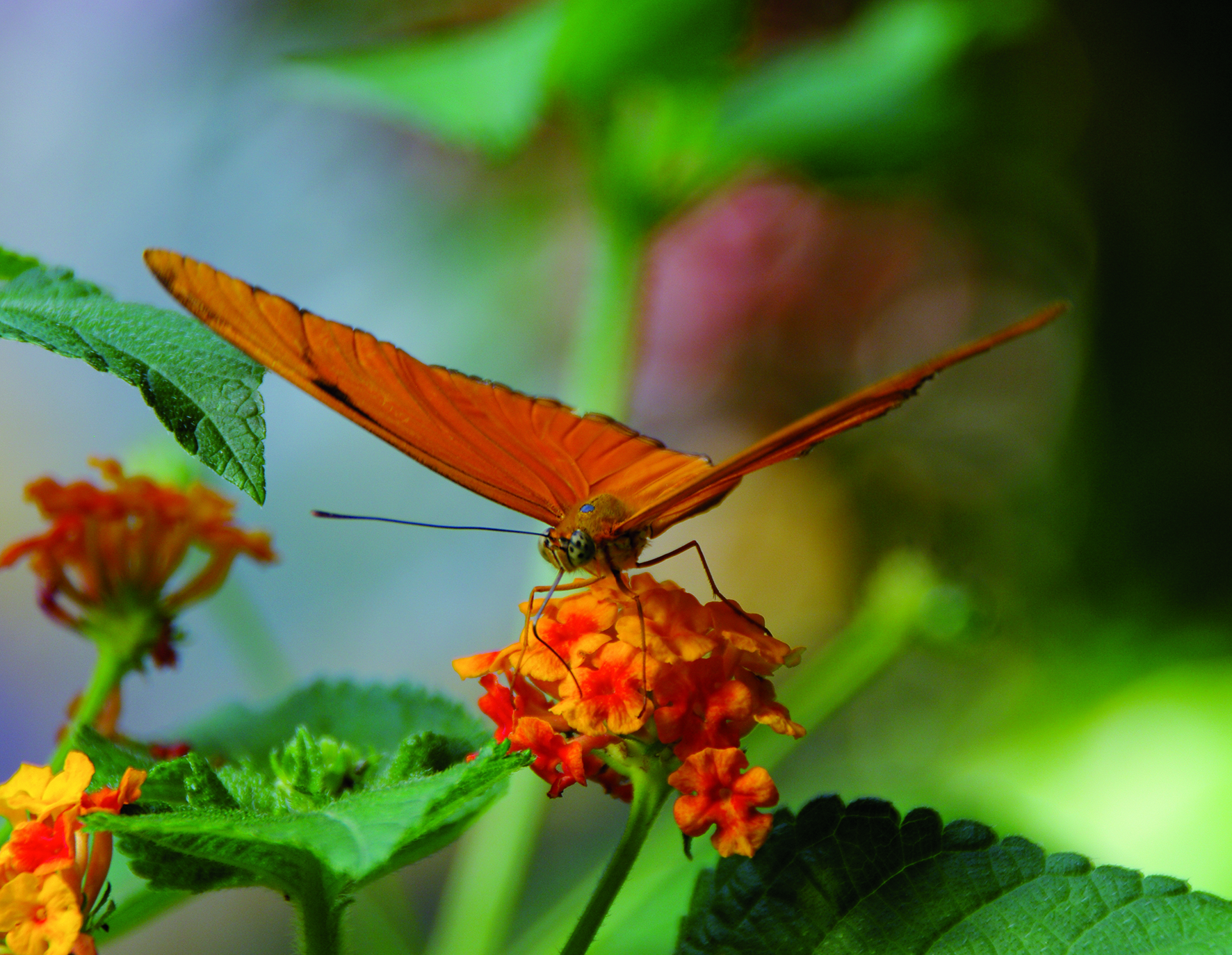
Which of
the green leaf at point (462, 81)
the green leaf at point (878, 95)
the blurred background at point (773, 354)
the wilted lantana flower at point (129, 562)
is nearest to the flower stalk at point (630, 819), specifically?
the wilted lantana flower at point (129, 562)

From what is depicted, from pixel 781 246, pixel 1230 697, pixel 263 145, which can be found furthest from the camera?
pixel 263 145

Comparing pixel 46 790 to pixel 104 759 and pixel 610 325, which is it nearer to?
pixel 104 759

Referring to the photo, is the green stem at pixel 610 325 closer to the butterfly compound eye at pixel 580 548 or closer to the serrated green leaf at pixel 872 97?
the serrated green leaf at pixel 872 97

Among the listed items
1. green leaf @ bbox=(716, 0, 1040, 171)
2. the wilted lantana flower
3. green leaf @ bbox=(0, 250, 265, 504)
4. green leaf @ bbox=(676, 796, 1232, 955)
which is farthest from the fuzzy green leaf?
green leaf @ bbox=(716, 0, 1040, 171)

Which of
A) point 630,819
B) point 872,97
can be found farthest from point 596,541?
point 872,97

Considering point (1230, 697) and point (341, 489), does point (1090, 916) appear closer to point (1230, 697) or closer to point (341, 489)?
point (1230, 697)

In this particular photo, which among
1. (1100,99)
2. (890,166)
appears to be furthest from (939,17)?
(1100,99)

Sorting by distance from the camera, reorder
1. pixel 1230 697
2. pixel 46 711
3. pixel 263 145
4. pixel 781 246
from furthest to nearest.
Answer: pixel 263 145 → pixel 781 246 → pixel 46 711 → pixel 1230 697
